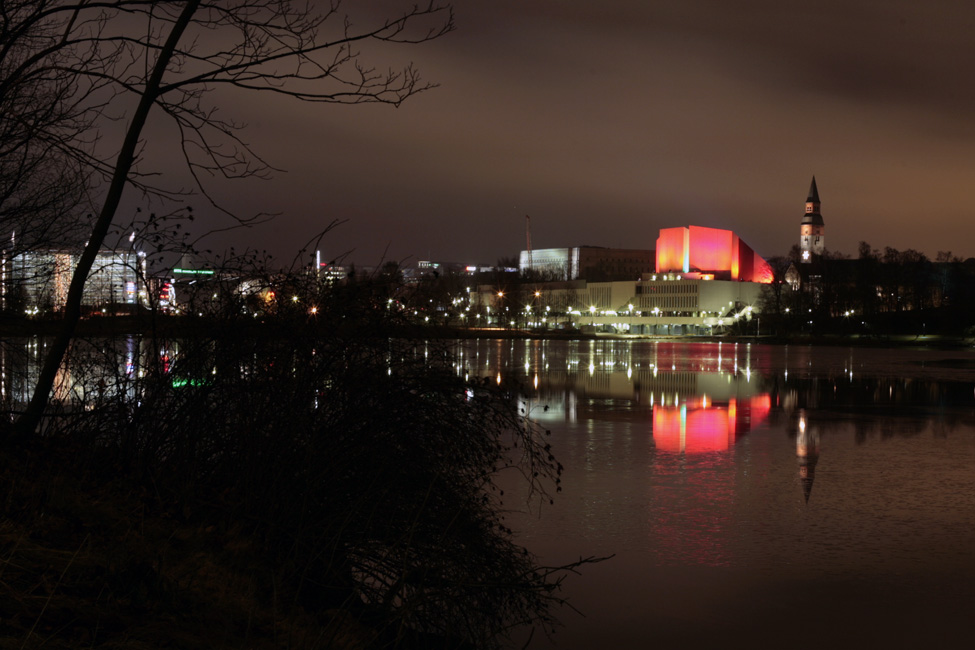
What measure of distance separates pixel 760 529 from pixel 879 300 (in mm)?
111444

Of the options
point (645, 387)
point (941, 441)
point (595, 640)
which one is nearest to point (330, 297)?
point (595, 640)

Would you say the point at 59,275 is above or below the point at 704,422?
above

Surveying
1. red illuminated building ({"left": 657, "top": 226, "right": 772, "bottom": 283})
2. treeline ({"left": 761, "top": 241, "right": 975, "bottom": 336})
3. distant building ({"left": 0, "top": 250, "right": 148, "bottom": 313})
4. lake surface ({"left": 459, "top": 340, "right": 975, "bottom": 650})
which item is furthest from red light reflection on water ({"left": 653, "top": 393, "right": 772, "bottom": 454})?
red illuminated building ({"left": 657, "top": 226, "right": 772, "bottom": 283})

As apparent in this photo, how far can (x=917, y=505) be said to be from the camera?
11.3 metres

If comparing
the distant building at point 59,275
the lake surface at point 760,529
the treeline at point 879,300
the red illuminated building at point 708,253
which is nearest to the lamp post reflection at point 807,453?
the lake surface at point 760,529

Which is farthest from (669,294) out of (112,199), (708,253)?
(112,199)

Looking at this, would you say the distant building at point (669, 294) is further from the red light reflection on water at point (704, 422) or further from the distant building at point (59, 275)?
the distant building at point (59, 275)

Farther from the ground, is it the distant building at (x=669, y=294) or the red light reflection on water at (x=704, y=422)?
the distant building at (x=669, y=294)

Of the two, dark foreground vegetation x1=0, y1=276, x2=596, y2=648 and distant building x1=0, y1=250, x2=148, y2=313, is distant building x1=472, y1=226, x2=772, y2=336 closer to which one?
distant building x1=0, y1=250, x2=148, y2=313

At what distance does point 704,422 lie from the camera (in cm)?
1972

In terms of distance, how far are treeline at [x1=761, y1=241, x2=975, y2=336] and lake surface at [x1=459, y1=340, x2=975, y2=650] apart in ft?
289

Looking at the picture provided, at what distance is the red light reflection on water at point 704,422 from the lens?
16.3m

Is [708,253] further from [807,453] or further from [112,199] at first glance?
[112,199]

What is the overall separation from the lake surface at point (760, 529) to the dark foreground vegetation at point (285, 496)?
94 cm
